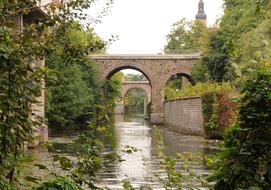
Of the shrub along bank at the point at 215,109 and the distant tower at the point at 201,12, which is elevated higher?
the distant tower at the point at 201,12

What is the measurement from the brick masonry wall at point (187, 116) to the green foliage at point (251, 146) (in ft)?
66.8

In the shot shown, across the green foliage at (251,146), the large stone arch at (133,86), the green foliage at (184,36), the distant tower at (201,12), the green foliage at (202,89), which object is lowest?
the green foliage at (251,146)

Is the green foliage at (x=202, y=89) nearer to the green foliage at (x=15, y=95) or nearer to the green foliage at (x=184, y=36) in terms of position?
the green foliage at (x=15, y=95)

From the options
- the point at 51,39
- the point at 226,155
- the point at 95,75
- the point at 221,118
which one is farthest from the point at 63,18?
the point at 95,75

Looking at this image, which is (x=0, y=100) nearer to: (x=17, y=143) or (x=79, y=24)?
(x=17, y=143)

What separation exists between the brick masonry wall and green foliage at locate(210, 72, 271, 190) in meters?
20.4

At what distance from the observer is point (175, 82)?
Result: 53.4 metres

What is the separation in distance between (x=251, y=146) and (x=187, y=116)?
2402 centimetres

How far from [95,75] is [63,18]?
30327mm

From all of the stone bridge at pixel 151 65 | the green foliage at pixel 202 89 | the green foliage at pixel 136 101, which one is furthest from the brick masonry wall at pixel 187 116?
the green foliage at pixel 136 101

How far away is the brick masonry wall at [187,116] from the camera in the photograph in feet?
79.2

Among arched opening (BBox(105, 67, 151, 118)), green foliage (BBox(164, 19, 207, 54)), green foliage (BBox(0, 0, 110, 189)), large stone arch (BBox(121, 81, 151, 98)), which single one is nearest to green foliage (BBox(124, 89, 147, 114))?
arched opening (BBox(105, 67, 151, 118))

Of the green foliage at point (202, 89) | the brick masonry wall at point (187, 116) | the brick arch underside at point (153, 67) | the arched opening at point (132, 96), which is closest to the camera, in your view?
the green foliage at point (202, 89)

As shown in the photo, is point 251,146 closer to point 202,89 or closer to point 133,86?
point 202,89
